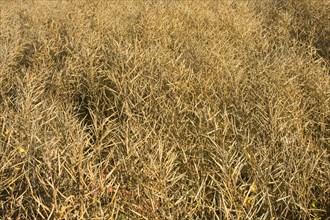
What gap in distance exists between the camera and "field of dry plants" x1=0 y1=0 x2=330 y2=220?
5.11 feet

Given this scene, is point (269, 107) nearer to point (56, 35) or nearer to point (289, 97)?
point (289, 97)

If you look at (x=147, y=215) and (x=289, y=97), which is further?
(x=289, y=97)

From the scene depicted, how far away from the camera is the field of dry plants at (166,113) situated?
1558mm

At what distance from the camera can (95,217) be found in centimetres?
134

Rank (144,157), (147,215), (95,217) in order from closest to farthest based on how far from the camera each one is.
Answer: (95,217) → (147,215) → (144,157)

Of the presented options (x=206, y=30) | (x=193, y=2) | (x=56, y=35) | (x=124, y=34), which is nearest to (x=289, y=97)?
(x=206, y=30)

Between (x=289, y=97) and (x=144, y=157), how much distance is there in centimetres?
129

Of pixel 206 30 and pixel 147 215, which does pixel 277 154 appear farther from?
pixel 206 30

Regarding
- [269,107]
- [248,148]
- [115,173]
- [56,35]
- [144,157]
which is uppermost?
[269,107]

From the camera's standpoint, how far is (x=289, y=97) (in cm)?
243

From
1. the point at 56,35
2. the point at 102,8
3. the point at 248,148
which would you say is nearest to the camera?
the point at 248,148

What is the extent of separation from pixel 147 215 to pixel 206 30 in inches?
123

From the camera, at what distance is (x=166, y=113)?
2330mm

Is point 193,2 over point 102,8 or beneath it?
over
